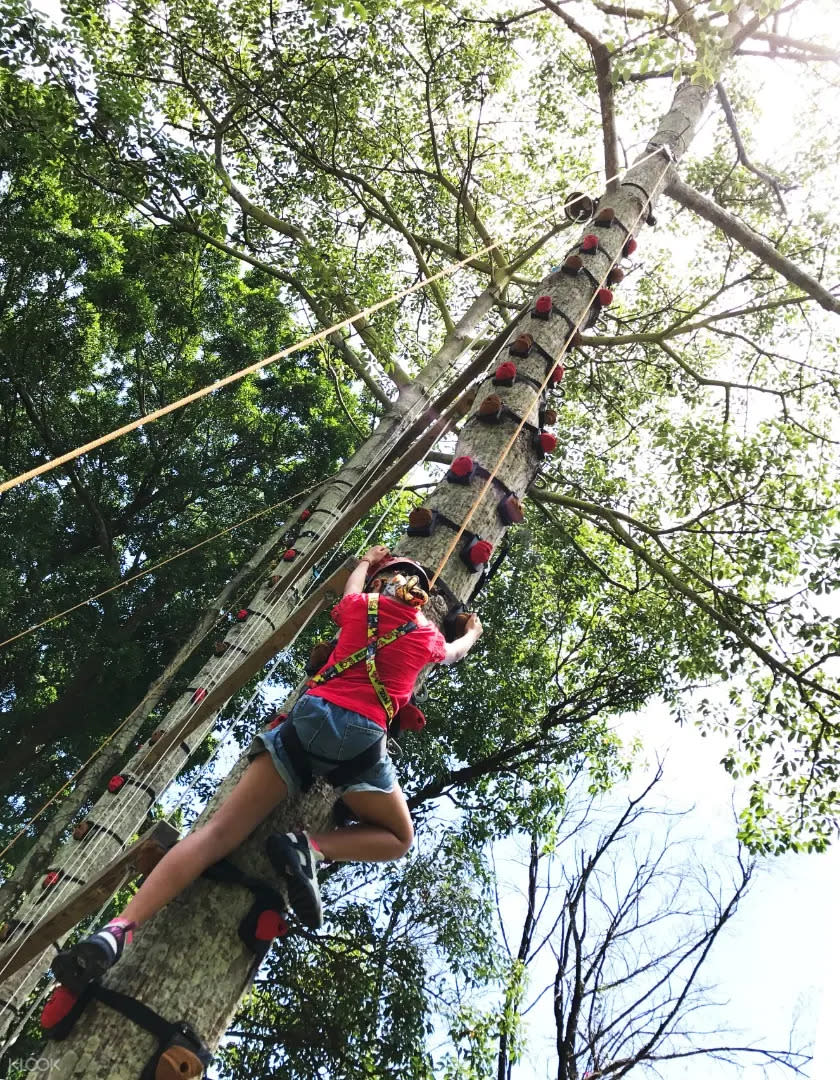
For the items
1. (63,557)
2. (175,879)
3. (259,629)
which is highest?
(63,557)

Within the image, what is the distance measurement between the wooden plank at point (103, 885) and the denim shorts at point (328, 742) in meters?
0.35

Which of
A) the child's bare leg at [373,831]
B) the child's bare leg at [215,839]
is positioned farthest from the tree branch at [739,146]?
the child's bare leg at [215,839]

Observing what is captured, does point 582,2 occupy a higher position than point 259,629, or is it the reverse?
point 582,2

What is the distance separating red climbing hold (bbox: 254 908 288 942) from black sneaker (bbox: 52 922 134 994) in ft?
1.04

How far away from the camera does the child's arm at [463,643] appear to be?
279 centimetres

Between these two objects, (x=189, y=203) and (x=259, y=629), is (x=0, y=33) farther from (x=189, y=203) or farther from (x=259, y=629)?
(x=259, y=629)

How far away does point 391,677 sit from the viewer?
2.46 m

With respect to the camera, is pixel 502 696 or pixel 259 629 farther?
pixel 502 696

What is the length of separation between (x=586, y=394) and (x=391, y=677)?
24.2 ft

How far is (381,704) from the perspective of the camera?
2395 mm

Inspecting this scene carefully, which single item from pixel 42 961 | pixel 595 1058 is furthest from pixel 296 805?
pixel 595 1058

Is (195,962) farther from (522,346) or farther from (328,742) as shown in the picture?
(522,346)

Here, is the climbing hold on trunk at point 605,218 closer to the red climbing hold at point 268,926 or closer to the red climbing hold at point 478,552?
the red climbing hold at point 478,552

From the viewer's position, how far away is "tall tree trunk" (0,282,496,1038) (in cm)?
482
